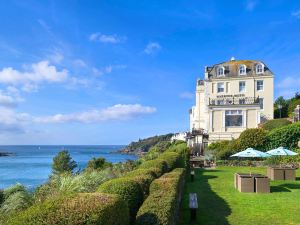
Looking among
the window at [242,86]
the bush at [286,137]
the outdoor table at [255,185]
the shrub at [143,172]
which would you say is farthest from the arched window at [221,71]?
the shrub at [143,172]

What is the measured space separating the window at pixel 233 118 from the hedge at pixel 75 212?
38804 mm

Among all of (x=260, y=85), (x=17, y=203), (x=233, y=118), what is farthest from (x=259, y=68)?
(x=17, y=203)

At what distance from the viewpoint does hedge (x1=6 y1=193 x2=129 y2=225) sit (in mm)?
4312

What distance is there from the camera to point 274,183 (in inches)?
724

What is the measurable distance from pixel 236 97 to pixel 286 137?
1255 cm

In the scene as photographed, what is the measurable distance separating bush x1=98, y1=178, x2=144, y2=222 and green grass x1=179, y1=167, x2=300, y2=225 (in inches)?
105

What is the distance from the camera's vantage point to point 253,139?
35.2m

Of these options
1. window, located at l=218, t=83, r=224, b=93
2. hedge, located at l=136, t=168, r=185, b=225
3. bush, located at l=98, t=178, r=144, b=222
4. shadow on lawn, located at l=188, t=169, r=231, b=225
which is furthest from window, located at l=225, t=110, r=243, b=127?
bush, located at l=98, t=178, r=144, b=222

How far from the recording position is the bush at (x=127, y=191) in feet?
24.8

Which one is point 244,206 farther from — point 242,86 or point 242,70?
point 242,70

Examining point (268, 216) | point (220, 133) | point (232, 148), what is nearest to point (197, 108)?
point (220, 133)

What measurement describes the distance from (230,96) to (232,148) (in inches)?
534

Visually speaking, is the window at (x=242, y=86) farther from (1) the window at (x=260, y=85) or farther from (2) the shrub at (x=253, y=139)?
(2) the shrub at (x=253, y=139)

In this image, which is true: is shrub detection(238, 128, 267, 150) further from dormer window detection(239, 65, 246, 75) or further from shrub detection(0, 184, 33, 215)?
shrub detection(0, 184, 33, 215)
